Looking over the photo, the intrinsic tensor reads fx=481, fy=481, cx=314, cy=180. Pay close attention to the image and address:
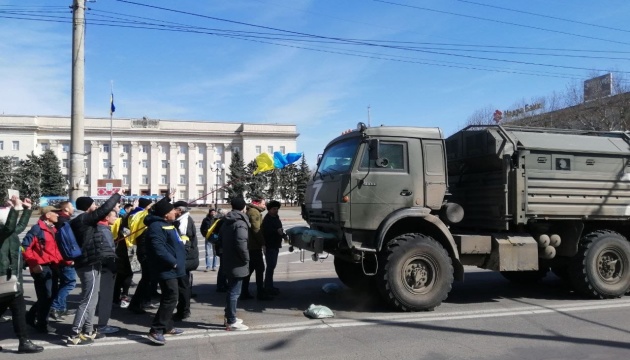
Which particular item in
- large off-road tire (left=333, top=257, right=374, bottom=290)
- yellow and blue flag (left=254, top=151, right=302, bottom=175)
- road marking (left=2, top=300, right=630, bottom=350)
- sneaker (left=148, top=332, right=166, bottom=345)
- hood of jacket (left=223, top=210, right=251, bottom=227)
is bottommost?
road marking (left=2, top=300, right=630, bottom=350)

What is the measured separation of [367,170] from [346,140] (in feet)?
2.76

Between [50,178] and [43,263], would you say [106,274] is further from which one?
[50,178]

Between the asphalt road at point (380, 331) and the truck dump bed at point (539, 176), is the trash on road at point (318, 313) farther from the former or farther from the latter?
the truck dump bed at point (539, 176)

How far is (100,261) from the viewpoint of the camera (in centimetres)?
607

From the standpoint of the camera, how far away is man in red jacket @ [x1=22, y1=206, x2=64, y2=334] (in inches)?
255

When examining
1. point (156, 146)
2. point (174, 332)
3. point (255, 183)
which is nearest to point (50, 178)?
point (156, 146)

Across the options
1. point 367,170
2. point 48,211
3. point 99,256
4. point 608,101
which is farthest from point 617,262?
point 608,101

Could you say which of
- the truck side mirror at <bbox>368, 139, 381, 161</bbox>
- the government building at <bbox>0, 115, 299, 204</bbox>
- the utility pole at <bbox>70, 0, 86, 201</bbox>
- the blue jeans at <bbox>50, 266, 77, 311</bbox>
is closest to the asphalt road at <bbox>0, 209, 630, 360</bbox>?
the blue jeans at <bbox>50, 266, 77, 311</bbox>

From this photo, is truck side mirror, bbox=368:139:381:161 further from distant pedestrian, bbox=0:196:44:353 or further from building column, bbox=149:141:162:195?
building column, bbox=149:141:162:195

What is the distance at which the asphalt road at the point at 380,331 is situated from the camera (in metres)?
5.48

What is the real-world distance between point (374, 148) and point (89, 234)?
414 cm

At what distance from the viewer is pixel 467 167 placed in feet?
29.1

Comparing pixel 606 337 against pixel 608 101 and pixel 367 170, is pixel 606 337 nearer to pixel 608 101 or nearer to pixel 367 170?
pixel 367 170

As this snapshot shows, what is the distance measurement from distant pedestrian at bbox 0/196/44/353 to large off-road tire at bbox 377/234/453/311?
183 inches
